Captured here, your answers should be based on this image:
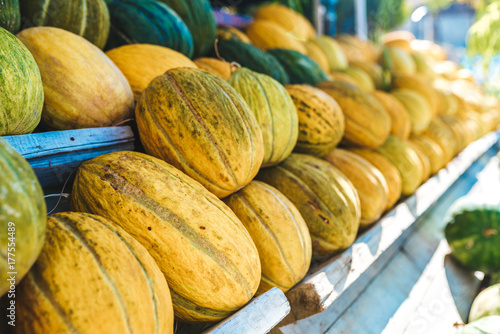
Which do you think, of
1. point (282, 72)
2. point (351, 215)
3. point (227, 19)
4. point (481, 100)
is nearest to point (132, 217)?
point (351, 215)

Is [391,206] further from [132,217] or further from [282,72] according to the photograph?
[132,217]

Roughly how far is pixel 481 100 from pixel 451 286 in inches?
161

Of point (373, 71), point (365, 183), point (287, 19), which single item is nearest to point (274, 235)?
point (365, 183)

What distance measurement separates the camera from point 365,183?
66.2 inches

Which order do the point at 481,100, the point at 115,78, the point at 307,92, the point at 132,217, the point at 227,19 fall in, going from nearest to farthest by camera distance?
the point at 132,217, the point at 115,78, the point at 307,92, the point at 227,19, the point at 481,100

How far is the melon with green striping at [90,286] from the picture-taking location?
61cm

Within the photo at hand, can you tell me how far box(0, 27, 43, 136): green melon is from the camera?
2.62 ft

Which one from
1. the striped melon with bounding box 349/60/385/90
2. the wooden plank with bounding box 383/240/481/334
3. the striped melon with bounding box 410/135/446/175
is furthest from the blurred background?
the wooden plank with bounding box 383/240/481/334

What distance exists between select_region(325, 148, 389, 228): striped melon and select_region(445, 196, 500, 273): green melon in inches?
32.9

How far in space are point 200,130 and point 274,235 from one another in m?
0.44

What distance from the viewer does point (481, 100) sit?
16.2 feet

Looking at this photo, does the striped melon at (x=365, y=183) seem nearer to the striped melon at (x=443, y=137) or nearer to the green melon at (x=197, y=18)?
the green melon at (x=197, y=18)

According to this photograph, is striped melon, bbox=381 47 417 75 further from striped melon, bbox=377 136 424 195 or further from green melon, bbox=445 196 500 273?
green melon, bbox=445 196 500 273

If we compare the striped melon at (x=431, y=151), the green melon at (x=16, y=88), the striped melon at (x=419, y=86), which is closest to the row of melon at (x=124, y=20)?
the green melon at (x=16, y=88)
